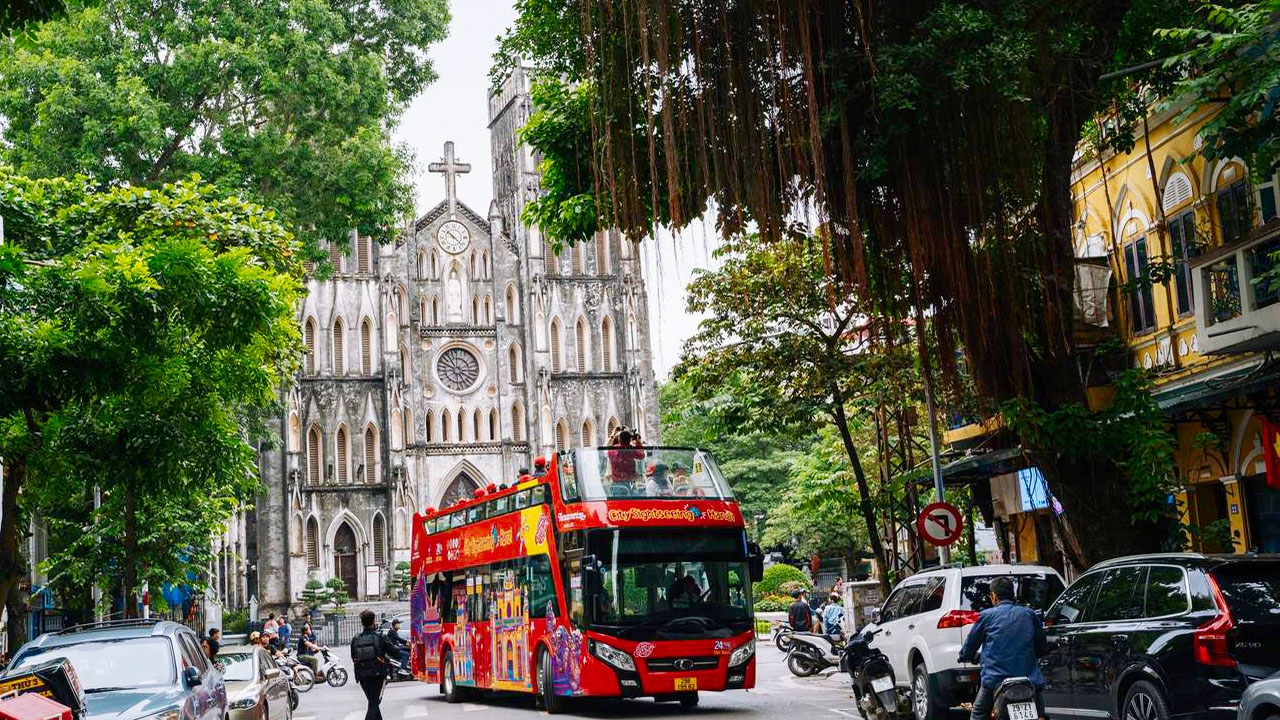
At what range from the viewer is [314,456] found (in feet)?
198

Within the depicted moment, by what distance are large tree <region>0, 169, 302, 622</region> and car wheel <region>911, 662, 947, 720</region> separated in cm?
831

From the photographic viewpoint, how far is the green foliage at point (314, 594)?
2183 inches

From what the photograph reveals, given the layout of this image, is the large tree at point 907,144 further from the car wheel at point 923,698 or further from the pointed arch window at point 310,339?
the pointed arch window at point 310,339

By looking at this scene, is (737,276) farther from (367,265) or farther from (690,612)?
(367,265)

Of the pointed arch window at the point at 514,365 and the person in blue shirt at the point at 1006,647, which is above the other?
the pointed arch window at the point at 514,365

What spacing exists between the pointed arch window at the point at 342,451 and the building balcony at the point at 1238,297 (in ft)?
158

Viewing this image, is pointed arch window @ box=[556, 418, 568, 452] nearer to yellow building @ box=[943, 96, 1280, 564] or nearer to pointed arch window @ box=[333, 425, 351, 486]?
pointed arch window @ box=[333, 425, 351, 486]

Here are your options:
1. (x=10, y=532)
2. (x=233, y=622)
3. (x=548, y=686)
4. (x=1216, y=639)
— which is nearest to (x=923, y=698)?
(x=1216, y=639)

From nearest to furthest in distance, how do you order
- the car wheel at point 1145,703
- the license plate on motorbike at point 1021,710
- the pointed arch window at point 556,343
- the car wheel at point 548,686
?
the license plate on motorbike at point 1021,710 → the car wheel at point 1145,703 → the car wheel at point 548,686 → the pointed arch window at point 556,343

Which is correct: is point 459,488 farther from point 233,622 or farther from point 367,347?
point 233,622

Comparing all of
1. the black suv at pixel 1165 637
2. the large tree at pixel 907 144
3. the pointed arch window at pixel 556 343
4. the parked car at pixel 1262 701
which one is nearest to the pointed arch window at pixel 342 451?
the pointed arch window at pixel 556 343

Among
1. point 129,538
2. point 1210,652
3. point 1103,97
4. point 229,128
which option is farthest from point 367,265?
point 1210,652

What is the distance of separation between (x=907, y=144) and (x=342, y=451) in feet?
168

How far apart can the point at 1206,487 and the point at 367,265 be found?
154 ft
